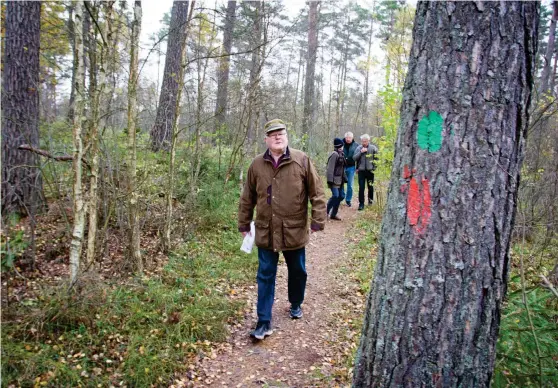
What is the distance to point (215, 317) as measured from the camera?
3.92m

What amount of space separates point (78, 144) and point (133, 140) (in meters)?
0.80

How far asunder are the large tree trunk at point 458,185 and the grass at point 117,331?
240cm

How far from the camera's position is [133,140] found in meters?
4.24

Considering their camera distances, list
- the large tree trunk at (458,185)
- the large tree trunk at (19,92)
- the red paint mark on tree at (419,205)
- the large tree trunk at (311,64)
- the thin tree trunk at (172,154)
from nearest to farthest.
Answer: the large tree trunk at (458,185) < the red paint mark on tree at (419,205) < the thin tree trunk at (172,154) < the large tree trunk at (19,92) < the large tree trunk at (311,64)

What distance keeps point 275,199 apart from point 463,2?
233 cm

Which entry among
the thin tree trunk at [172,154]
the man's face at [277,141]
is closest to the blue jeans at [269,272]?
the man's face at [277,141]

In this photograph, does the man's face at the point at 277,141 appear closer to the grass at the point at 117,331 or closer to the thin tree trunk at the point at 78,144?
the thin tree trunk at the point at 78,144

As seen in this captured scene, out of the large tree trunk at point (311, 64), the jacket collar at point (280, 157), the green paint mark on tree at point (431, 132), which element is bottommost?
the jacket collar at point (280, 157)

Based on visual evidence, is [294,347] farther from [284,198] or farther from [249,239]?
[284,198]

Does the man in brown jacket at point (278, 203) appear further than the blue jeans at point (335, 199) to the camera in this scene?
No

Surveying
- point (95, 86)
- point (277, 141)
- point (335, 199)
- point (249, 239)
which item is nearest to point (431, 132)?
point (277, 141)

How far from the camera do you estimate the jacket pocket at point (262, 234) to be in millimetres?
3543

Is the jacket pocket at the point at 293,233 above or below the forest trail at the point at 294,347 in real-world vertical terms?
above

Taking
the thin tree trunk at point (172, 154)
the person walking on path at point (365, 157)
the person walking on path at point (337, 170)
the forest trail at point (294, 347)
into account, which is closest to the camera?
the forest trail at point (294, 347)
